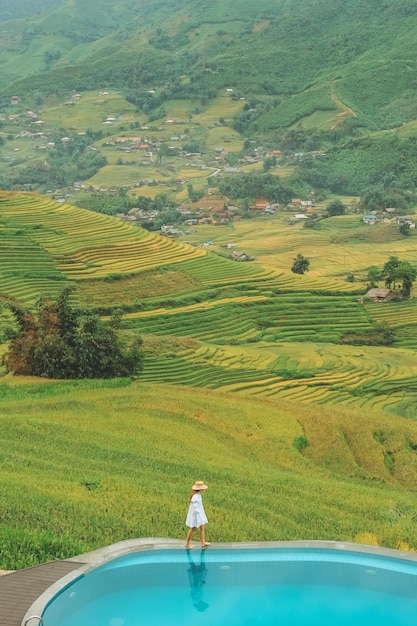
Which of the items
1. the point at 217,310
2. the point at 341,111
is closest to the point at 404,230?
the point at 217,310

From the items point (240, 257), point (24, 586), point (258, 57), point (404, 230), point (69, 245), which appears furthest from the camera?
point (258, 57)

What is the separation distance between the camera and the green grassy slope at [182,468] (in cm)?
809

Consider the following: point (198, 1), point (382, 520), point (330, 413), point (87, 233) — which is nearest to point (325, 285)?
point (87, 233)

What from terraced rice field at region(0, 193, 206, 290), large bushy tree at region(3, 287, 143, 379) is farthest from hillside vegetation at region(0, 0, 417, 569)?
large bushy tree at region(3, 287, 143, 379)

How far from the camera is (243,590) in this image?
6.70 m

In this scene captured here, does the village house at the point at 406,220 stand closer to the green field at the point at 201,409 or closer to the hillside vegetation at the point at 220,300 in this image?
the hillside vegetation at the point at 220,300

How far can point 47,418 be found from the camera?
43.0 ft

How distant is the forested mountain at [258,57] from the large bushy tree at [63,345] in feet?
260

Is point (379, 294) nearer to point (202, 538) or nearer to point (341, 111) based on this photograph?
point (202, 538)

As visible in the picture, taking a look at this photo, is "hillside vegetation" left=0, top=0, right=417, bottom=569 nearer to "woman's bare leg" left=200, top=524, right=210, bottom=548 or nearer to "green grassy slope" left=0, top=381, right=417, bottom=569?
"green grassy slope" left=0, top=381, right=417, bottom=569

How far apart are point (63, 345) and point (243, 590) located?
437 inches

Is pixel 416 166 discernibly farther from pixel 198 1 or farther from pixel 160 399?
pixel 198 1

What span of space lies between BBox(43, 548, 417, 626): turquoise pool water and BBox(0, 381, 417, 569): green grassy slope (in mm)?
729

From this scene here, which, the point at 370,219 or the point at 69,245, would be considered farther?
the point at 370,219
